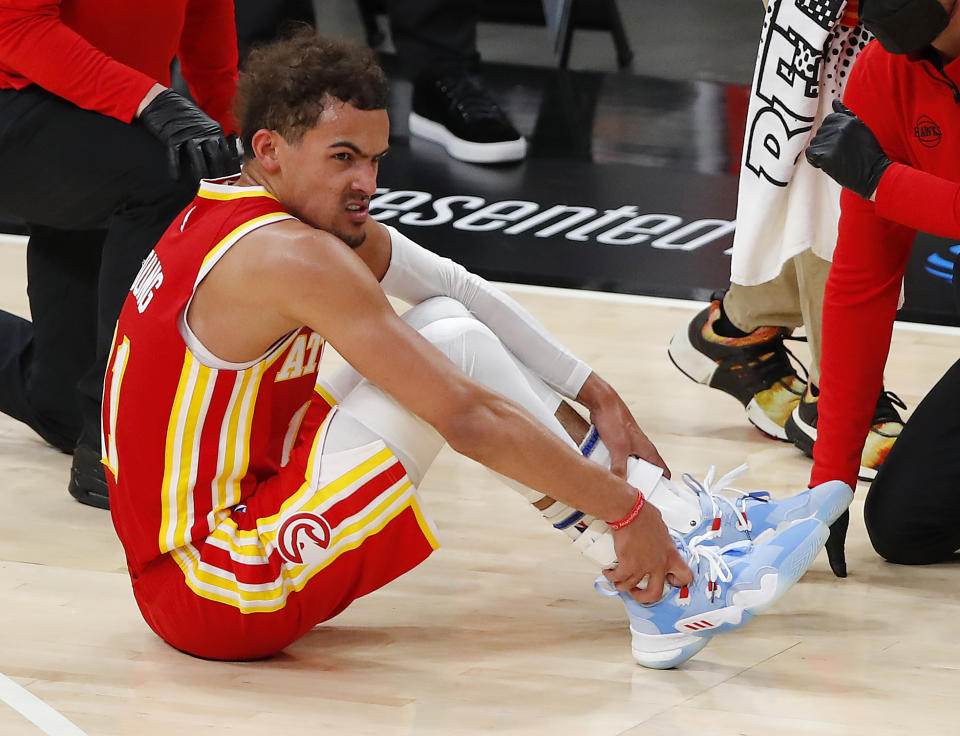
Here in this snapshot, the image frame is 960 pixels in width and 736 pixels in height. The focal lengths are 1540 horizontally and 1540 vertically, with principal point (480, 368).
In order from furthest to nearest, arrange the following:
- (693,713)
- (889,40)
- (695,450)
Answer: (695,450) → (889,40) → (693,713)

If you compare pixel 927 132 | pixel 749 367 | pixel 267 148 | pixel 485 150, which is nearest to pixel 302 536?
pixel 267 148

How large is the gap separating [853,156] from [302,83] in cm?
81

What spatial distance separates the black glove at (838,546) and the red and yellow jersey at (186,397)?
882 mm

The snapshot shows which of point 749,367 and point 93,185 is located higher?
point 93,185

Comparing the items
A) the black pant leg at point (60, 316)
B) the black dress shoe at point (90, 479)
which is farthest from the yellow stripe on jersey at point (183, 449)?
the black pant leg at point (60, 316)

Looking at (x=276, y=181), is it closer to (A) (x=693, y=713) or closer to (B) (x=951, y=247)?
(A) (x=693, y=713)

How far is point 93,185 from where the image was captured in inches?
103

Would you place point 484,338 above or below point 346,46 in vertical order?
below

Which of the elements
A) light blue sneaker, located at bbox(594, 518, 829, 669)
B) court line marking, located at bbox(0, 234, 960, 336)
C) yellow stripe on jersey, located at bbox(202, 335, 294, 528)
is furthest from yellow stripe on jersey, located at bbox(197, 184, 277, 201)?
court line marking, located at bbox(0, 234, 960, 336)

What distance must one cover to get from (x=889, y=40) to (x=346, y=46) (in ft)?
2.48

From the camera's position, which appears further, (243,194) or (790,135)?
(790,135)

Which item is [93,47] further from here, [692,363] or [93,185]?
[692,363]

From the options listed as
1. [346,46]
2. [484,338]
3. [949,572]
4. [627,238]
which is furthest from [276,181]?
[627,238]

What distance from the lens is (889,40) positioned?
7.03 ft
